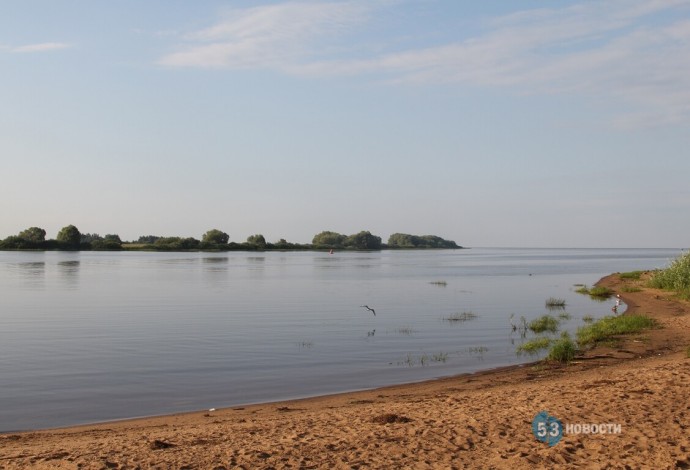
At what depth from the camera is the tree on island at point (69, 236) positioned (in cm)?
17962

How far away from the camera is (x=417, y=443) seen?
1074 centimetres

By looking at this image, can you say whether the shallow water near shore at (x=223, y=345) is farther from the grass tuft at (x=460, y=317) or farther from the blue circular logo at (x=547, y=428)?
the blue circular logo at (x=547, y=428)

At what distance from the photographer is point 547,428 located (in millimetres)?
11406

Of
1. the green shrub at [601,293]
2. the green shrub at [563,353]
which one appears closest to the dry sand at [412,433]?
the green shrub at [563,353]

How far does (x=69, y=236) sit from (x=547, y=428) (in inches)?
7316

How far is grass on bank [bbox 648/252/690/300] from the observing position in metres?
44.5

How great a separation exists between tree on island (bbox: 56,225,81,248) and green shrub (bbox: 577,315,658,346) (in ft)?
573

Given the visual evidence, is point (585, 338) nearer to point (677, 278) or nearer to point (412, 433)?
point (412, 433)

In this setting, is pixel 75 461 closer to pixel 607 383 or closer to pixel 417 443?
pixel 417 443

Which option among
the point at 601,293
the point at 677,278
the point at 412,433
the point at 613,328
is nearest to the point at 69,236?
the point at 601,293

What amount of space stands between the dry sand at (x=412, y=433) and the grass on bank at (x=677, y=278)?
31063 mm

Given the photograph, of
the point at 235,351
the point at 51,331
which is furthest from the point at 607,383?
the point at 51,331

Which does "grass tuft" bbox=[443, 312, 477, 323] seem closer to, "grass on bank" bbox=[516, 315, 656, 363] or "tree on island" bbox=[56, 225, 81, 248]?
"grass on bank" bbox=[516, 315, 656, 363]

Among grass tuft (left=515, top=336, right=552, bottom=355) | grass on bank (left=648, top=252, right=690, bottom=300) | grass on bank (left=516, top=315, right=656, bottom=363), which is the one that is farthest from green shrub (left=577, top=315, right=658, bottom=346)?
grass on bank (left=648, top=252, right=690, bottom=300)
